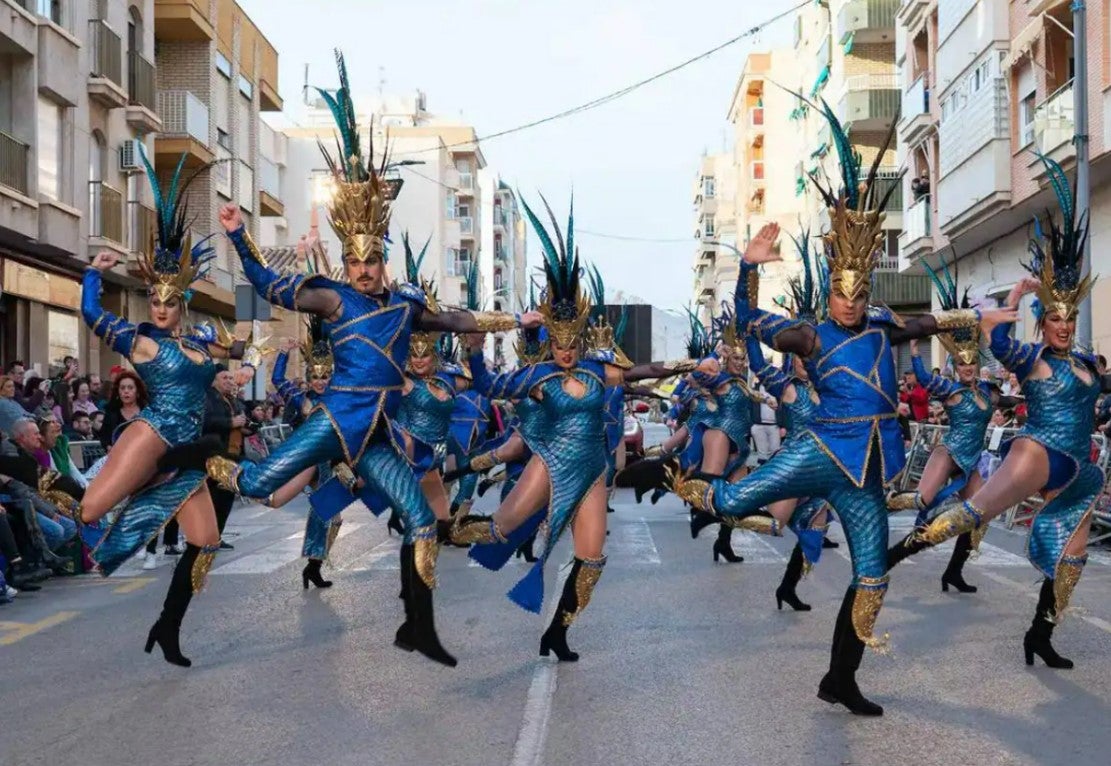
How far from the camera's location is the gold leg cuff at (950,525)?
777 cm

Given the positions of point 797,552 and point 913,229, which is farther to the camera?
point 913,229

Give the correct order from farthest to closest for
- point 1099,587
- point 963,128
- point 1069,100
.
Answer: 1. point 963,128
2. point 1069,100
3. point 1099,587

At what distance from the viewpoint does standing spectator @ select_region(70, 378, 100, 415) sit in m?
18.7

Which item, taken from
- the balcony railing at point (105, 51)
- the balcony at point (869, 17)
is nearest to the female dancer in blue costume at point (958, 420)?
the balcony railing at point (105, 51)

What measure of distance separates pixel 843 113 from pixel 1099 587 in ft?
116

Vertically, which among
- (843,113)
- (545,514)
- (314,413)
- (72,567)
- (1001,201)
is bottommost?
(72,567)

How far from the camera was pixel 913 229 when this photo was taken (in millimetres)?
34156

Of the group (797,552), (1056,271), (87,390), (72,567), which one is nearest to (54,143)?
(87,390)

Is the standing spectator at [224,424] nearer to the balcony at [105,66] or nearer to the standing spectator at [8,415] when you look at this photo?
the standing spectator at [8,415]

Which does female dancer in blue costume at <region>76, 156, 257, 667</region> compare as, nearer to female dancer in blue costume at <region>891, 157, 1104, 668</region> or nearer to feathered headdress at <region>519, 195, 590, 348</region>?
feathered headdress at <region>519, 195, 590, 348</region>

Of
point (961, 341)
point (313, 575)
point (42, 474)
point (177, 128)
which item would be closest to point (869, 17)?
point (177, 128)

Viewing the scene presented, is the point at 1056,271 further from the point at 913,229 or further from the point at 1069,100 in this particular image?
the point at 913,229

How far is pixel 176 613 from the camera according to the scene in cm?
789

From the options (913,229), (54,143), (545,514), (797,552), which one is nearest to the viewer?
(545,514)
